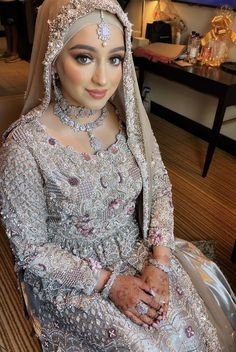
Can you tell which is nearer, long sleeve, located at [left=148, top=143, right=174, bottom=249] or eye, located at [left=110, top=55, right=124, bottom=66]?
eye, located at [left=110, top=55, right=124, bottom=66]

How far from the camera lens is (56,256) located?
913 mm

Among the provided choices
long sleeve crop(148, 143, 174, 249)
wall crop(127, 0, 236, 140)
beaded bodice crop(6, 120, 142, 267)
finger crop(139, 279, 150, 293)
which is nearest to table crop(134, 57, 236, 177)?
wall crop(127, 0, 236, 140)

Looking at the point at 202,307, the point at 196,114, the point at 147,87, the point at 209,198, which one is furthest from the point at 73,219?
the point at 147,87

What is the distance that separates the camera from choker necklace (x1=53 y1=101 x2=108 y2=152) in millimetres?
975

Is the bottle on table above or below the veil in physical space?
below

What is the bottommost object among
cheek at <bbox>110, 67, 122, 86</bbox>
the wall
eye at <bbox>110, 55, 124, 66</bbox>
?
the wall

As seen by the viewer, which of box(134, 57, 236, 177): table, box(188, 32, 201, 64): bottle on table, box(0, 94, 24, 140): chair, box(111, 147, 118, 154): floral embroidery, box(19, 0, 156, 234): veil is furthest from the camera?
box(188, 32, 201, 64): bottle on table

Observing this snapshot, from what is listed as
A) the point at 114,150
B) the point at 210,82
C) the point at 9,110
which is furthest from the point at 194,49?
the point at 114,150

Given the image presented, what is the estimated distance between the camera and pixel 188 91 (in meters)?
3.45

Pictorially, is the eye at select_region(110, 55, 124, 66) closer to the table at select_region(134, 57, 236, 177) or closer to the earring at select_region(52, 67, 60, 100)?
the earring at select_region(52, 67, 60, 100)

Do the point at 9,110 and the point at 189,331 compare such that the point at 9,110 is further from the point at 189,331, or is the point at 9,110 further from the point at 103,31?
the point at 189,331

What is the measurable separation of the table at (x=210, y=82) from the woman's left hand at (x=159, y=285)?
1.76 m

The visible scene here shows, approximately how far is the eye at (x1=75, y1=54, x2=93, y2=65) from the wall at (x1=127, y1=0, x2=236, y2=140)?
2.29 metres

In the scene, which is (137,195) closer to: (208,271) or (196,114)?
(208,271)
